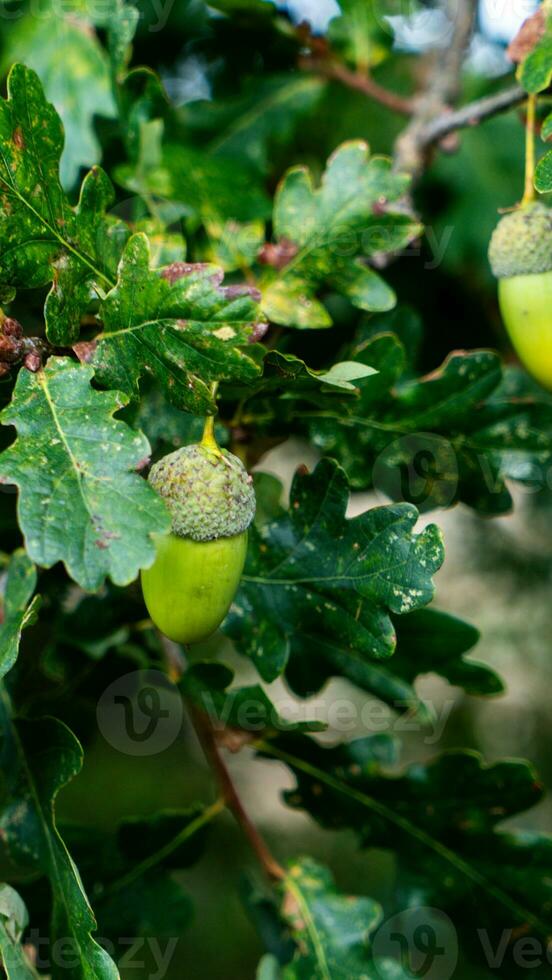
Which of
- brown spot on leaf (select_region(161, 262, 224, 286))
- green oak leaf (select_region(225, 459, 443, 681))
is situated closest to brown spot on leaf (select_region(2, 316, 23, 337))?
brown spot on leaf (select_region(161, 262, 224, 286))

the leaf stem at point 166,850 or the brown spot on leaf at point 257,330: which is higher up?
the brown spot on leaf at point 257,330

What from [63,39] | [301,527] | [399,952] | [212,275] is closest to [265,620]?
[301,527]

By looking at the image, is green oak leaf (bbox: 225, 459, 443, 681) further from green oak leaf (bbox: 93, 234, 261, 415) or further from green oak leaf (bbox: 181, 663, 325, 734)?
green oak leaf (bbox: 93, 234, 261, 415)

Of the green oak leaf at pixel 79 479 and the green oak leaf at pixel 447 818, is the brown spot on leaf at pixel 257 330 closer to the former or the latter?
the green oak leaf at pixel 79 479

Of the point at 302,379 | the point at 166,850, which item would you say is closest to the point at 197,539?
the point at 302,379

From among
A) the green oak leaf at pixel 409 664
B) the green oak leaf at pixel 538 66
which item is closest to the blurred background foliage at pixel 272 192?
the green oak leaf at pixel 409 664

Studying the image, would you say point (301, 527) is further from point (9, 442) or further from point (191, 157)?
point (191, 157)
